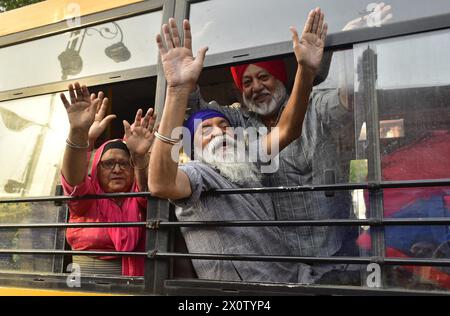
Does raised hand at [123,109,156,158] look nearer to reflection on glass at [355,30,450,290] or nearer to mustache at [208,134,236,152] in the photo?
mustache at [208,134,236,152]

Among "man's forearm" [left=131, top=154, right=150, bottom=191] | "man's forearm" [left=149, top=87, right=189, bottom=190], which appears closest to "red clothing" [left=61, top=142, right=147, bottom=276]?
"man's forearm" [left=131, top=154, right=150, bottom=191]

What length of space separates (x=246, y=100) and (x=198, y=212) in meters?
0.73

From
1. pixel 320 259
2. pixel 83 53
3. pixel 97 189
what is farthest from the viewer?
pixel 83 53

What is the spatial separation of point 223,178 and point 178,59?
22.8 inches

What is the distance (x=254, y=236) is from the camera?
2061mm

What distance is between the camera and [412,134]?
1.81 metres

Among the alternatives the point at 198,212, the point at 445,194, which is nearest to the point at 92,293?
the point at 198,212

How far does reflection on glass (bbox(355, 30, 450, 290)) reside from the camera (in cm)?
169

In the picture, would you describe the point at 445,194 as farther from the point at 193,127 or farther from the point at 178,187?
the point at 193,127

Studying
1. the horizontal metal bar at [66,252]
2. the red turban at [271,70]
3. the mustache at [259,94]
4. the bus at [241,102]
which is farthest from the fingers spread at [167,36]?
the horizontal metal bar at [66,252]

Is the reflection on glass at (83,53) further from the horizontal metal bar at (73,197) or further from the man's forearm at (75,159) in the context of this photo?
the horizontal metal bar at (73,197)

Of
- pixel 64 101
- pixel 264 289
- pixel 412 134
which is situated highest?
pixel 64 101

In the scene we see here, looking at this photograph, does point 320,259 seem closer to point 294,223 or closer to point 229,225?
point 294,223

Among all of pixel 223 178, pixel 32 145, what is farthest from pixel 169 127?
pixel 32 145
